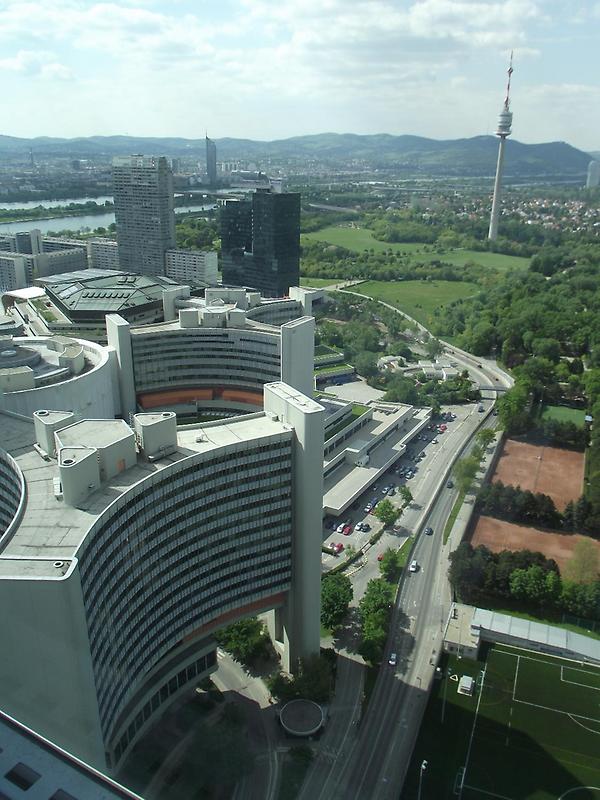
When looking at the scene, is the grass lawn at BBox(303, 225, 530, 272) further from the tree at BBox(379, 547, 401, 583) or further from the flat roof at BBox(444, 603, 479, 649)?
the flat roof at BBox(444, 603, 479, 649)

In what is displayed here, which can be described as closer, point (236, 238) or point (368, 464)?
Answer: point (368, 464)

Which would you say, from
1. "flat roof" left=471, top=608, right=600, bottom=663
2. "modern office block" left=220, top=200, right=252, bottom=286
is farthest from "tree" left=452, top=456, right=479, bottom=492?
"modern office block" left=220, top=200, right=252, bottom=286

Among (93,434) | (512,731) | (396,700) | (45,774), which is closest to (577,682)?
(512,731)

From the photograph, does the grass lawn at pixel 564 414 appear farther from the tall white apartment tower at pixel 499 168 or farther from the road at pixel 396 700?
the tall white apartment tower at pixel 499 168

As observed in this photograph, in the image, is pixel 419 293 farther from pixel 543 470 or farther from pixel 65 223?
pixel 65 223

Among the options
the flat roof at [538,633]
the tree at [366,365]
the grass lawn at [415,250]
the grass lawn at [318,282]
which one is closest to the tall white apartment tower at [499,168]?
the grass lawn at [415,250]

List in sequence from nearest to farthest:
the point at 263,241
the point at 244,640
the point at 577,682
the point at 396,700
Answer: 1. the point at 396,700
2. the point at 577,682
3. the point at 244,640
4. the point at 263,241

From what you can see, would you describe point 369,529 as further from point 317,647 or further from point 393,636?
point 317,647
